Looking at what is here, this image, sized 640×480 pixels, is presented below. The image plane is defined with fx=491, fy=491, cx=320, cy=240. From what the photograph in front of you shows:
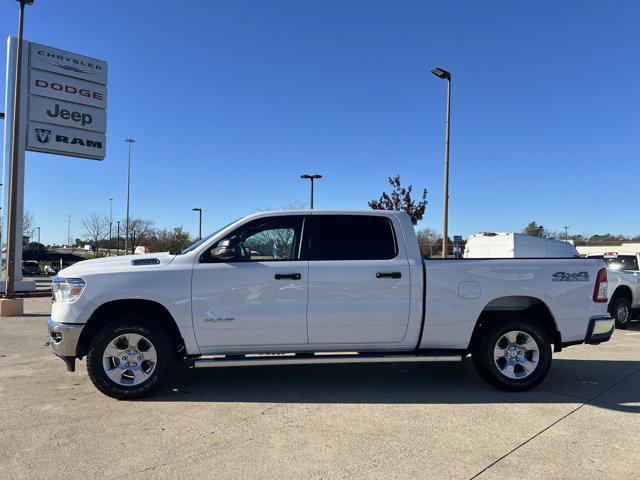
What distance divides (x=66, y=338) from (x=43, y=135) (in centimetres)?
1396

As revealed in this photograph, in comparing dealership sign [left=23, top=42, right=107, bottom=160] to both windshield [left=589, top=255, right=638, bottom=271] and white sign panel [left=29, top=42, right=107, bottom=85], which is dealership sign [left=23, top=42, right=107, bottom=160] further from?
windshield [left=589, top=255, right=638, bottom=271]

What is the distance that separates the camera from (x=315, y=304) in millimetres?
5113

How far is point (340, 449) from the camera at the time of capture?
3828 millimetres

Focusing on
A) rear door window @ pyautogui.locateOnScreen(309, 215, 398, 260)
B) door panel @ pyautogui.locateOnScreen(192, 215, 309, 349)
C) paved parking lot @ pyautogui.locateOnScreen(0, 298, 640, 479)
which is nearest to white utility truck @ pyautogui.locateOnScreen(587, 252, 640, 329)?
paved parking lot @ pyautogui.locateOnScreen(0, 298, 640, 479)

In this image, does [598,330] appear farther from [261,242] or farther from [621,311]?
[621,311]

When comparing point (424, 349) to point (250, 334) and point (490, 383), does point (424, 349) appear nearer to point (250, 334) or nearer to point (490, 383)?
point (490, 383)

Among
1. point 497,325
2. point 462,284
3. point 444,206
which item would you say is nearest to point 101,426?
point 462,284

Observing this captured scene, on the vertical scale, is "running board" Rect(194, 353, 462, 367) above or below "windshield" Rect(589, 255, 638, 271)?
below

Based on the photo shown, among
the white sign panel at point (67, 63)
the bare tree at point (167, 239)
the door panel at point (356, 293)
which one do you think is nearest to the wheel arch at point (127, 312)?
the door panel at point (356, 293)

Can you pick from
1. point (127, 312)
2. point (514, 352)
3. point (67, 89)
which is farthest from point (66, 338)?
point (67, 89)

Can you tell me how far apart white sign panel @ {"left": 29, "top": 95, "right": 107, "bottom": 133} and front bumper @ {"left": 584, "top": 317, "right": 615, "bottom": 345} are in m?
17.0

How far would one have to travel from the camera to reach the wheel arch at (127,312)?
201 inches

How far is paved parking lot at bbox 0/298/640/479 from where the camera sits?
352 centimetres

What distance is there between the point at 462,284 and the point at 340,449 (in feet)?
7.65
